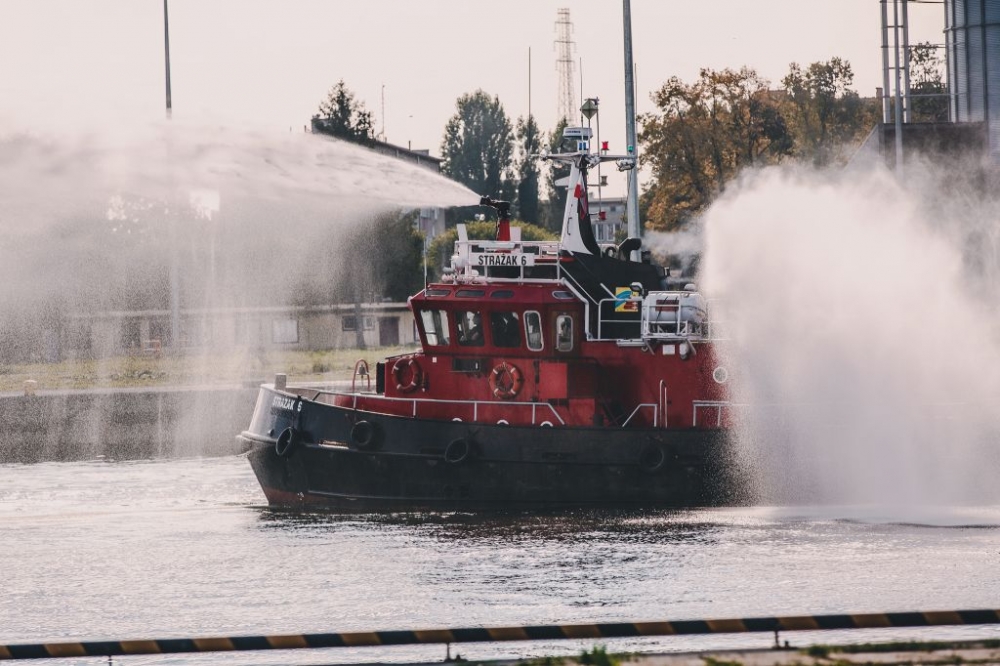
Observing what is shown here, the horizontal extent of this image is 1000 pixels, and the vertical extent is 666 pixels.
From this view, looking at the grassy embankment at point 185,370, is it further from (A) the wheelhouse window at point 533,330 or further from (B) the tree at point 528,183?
(B) the tree at point 528,183

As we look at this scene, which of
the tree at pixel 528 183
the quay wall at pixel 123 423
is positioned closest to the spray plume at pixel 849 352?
the quay wall at pixel 123 423

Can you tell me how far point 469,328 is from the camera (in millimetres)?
21188

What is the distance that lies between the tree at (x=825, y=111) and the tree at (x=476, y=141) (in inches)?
1687

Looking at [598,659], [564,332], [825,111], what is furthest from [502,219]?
[825,111]

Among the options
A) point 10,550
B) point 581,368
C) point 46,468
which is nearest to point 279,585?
point 10,550

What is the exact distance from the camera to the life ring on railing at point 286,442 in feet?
71.4

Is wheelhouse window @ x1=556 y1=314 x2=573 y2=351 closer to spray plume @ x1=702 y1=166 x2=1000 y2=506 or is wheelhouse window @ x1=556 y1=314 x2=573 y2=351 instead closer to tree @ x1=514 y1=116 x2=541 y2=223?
spray plume @ x1=702 y1=166 x2=1000 y2=506

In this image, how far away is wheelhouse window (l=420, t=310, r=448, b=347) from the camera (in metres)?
21.3

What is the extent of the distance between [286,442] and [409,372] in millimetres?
2112

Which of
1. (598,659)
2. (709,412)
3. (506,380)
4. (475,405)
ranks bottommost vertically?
Result: (598,659)

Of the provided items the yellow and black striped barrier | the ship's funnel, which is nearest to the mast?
the ship's funnel

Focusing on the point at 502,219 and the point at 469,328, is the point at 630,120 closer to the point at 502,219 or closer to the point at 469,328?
the point at 502,219

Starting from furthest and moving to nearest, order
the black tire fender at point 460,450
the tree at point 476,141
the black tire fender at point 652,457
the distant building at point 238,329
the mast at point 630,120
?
the tree at point 476,141 → the distant building at point 238,329 → the mast at point 630,120 → the black tire fender at point 460,450 → the black tire fender at point 652,457

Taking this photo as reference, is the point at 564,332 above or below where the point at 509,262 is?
below
